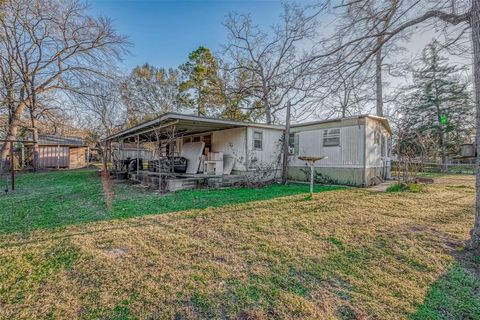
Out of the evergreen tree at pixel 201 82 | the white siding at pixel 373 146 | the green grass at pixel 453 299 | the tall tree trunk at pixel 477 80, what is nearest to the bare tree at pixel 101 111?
the evergreen tree at pixel 201 82

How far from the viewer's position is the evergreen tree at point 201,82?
1878 cm

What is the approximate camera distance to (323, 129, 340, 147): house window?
945 cm

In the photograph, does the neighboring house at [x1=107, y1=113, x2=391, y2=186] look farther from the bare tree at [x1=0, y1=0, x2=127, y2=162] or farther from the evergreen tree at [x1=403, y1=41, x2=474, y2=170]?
the evergreen tree at [x1=403, y1=41, x2=474, y2=170]

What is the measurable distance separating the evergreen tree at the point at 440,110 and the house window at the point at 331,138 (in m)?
13.8

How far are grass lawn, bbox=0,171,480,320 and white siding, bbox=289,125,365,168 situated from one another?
4080mm

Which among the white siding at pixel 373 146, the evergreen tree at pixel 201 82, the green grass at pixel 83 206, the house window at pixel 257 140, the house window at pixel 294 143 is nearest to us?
the green grass at pixel 83 206

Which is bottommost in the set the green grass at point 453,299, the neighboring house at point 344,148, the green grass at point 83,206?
the green grass at point 453,299

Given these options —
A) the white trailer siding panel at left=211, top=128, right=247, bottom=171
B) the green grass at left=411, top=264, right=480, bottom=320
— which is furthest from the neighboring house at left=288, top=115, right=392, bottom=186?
the green grass at left=411, top=264, right=480, bottom=320

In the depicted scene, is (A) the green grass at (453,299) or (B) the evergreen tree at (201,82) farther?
(B) the evergreen tree at (201,82)

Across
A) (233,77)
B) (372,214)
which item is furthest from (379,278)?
(233,77)

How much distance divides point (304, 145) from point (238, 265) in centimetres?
862

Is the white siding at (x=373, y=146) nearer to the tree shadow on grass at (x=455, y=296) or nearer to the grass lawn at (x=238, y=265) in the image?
the grass lawn at (x=238, y=265)

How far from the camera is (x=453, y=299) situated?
2.17 m

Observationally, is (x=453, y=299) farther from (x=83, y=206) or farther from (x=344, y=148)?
(x=344, y=148)
